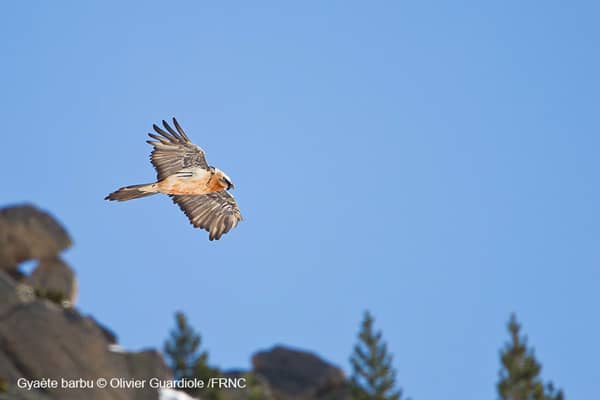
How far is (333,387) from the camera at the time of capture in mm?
57406

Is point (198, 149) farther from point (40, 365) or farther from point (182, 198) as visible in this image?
point (40, 365)

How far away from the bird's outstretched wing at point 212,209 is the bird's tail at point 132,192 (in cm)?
267

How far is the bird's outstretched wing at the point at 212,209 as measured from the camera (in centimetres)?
2523

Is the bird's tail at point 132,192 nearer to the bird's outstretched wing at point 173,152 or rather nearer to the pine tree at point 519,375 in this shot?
the bird's outstretched wing at point 173,152

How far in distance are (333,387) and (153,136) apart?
1426 inches

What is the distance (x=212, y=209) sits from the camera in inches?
1005

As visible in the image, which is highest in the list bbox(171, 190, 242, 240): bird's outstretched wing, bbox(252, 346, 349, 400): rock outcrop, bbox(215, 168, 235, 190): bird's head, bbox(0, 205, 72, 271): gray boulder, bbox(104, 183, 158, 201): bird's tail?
bbox(0, 205, 72, 271): gray boulder

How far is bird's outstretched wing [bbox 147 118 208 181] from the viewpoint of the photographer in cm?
2330

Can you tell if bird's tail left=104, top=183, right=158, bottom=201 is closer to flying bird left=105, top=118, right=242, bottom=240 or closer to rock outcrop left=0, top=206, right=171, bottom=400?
flying bird left=105, top=118, right=242, bottom=240

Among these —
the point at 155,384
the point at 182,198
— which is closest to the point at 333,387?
the point at 155,384

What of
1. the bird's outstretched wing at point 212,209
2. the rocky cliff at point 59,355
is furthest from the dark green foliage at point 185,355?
the bird's outstretched wing at point 212,209

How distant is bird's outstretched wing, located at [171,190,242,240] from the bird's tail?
2.67 meters

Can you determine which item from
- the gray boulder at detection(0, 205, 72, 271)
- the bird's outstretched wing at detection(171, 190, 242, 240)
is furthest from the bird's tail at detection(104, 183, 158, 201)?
the gray boulder at detection(0, 205, 72, 271)

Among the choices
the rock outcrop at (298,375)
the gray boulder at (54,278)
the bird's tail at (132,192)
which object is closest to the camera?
the bird's tail at (132,192)
